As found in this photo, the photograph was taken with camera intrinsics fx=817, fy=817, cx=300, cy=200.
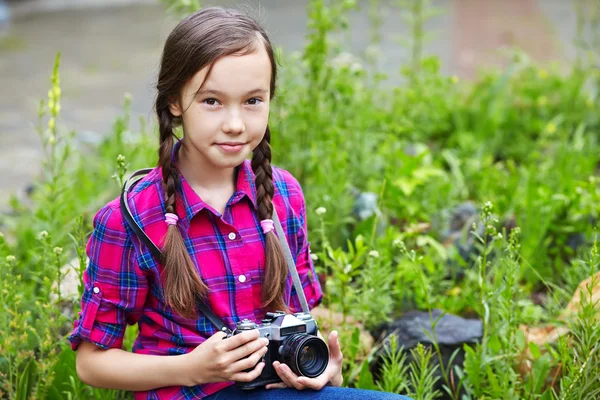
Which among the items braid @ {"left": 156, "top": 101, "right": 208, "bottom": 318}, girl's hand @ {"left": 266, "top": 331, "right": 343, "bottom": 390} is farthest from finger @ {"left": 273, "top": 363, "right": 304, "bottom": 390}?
braid @ {"left": 156, "top": 101, "right": 208, "bottom": 318}

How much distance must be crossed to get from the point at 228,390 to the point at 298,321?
0.25 m

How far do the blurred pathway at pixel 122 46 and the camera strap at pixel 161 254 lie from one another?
8.56ft

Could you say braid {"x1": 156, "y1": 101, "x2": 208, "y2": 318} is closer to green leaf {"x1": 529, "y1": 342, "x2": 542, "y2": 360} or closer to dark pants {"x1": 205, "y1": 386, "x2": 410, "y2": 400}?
dark pants {"x1": 205, "y1": 386, "x2": 410, "y2": 400}

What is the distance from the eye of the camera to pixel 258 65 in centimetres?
188

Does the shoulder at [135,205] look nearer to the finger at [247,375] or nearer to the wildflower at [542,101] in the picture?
the finger at [247,375]

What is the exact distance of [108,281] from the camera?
190cm

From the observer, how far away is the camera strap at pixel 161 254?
1887mm

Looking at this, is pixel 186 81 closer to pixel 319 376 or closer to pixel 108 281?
pixel 108 281

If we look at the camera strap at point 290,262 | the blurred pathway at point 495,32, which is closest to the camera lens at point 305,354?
the camera strap at point 290,262

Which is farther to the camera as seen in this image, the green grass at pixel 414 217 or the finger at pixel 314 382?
the green grass at pixel 414 217

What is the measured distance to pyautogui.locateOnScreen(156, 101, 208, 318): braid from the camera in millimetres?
1864

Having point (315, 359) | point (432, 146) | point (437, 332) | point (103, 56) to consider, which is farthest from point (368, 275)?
point (103, 56)

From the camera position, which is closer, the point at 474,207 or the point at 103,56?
the point at 474,207

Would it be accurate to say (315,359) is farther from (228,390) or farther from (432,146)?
(432,146)
